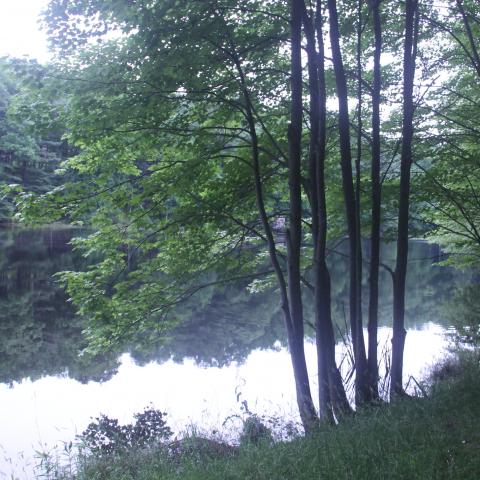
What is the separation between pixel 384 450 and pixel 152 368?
11.4 metres

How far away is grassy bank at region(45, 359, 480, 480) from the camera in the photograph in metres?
4.34

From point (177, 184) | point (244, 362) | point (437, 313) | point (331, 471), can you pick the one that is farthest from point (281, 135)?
point (437, 313)

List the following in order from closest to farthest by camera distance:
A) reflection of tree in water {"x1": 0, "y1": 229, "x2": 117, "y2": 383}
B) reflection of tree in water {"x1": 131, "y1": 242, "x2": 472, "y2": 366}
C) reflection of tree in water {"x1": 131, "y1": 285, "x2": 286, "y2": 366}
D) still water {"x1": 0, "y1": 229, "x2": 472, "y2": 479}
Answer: still water {"x1": 0, "y1": 229, "x2": 472, "y2": 479}, reflection of tree in water {"x1": 0, "y1": 229, "x2": 117, "y2": 383}, reflection of tree in water {"x1": 131, "y1": 285, "x2": 286, "y2": 366}, reflection of tree in water {"x1": 131, "y1": 242, "x2": 472, "y2": 366}

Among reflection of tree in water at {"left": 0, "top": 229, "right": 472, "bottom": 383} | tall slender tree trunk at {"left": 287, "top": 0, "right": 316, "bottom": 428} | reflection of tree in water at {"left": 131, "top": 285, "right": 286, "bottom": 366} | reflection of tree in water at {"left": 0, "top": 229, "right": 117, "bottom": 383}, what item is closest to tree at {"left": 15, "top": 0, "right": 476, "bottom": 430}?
tall slender tree trunk at {"left": 287, "top": 0, "right": 316, "bottom": 428}

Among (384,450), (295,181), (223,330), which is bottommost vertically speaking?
(384,450)

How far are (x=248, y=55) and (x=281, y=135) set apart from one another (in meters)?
1.68

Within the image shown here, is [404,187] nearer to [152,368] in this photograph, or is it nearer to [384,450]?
[384,450]

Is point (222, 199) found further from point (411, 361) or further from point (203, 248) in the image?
point (411, 361)

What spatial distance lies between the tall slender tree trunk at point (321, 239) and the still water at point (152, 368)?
61.0 inches

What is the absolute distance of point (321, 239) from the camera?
8000 millimetres

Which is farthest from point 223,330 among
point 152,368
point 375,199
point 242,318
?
point 375,199

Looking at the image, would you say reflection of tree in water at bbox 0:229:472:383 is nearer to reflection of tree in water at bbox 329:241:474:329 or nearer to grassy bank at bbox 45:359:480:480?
reflection of tree in water at bbox 329:241:474:329

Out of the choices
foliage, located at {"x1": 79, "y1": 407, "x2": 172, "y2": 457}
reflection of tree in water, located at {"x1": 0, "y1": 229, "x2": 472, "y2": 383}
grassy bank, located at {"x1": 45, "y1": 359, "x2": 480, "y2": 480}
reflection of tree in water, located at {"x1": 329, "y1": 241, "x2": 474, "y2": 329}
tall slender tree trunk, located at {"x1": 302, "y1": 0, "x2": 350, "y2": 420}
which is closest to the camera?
grassy bank, located at {"x1": 45, "y1": 359, "x2": 480, "y2": 480}

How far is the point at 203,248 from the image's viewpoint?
9273mm
